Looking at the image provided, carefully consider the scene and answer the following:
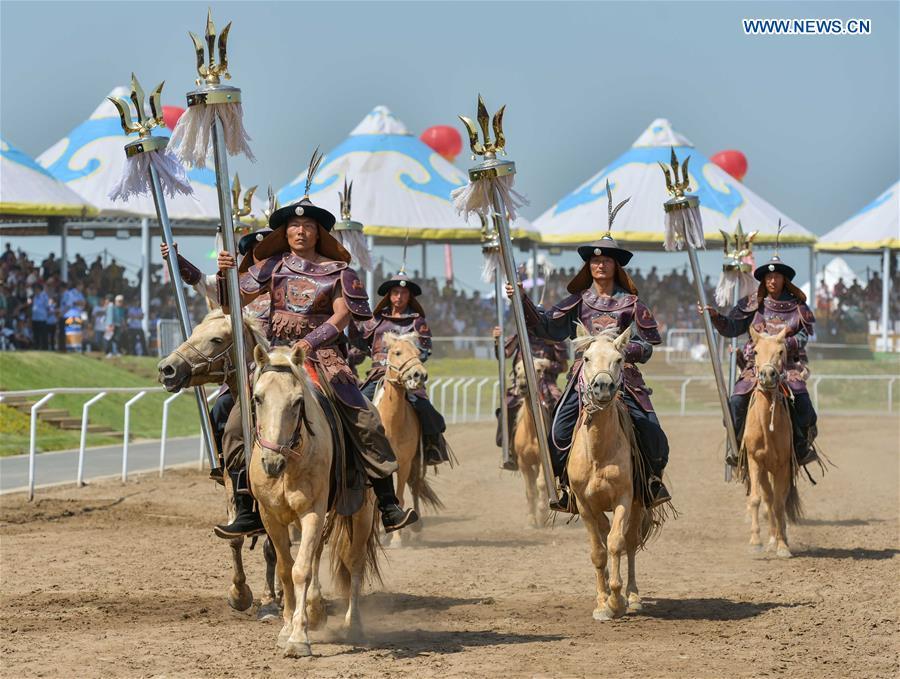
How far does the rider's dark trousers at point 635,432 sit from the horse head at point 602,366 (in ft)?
2.25

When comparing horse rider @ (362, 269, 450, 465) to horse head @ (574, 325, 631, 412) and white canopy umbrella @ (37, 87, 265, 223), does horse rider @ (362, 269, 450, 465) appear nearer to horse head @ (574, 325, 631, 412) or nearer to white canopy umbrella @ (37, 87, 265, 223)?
horse head @ (574, 325, 631, 412)

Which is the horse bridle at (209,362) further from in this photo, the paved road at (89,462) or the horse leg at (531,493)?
the paved road at (89,462)

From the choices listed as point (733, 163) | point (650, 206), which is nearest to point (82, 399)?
point (650, 206)

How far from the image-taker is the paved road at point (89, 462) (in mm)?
19281

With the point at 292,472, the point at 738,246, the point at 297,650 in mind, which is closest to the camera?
the point at 297,650

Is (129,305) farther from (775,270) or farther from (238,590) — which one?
(238,590)

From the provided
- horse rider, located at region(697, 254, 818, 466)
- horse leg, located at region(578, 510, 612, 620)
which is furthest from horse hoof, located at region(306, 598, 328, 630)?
horse rider, located at region(697, 254, 818, 466)

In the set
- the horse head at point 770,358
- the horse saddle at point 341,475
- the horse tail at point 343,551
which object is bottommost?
the horse tail at point 343,551

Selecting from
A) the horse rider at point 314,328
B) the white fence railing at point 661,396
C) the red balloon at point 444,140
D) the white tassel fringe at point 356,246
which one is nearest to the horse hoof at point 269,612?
the horse rider at point 314,328

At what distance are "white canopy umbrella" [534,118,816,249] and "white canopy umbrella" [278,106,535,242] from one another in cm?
363

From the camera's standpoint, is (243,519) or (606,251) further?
(606,251)

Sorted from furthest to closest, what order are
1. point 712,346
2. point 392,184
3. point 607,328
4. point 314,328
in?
point 392,184 < point 712,346 < point 607,328 < point 314,328

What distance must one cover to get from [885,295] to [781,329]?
34.6m

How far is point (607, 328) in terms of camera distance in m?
11.4
